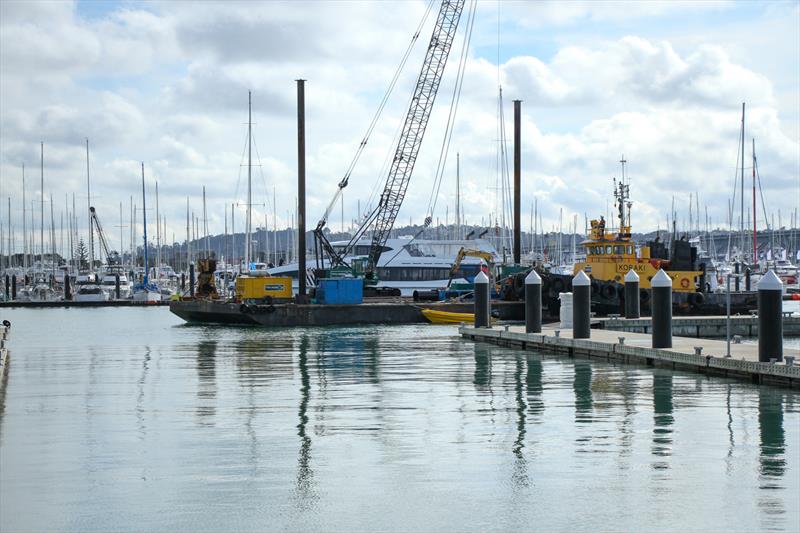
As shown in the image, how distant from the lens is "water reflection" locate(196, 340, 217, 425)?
18141mm

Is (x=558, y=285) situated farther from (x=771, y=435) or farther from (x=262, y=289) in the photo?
(x=771, y=435)

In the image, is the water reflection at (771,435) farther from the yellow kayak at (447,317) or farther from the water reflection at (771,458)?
the yellow kayak at (447,317)

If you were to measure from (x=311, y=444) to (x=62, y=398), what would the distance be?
24.4ft

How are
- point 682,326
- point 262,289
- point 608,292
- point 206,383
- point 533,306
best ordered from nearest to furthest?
1. point 206,383
2. point 533,306
3. point 682,326
4. point 608,292
5. point 262,289

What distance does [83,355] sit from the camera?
109ft

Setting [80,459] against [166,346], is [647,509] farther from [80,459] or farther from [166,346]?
[166,346]

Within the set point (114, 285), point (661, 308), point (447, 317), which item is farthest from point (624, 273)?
point (114, 285)

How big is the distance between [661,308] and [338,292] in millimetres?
29165

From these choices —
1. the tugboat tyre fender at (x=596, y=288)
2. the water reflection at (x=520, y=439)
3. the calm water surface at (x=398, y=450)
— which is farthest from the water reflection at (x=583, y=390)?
the tugboat tyre fender at (x=596, y=288)

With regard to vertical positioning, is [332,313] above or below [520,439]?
above

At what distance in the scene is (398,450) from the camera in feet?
46.5

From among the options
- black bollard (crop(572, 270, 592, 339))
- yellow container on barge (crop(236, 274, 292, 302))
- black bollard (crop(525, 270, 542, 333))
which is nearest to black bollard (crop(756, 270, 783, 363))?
black bollard (crop(572, 270, 592, 339))

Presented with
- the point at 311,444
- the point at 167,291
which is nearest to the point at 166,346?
the point at 311,444

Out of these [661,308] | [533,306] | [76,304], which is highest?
[661,308]
